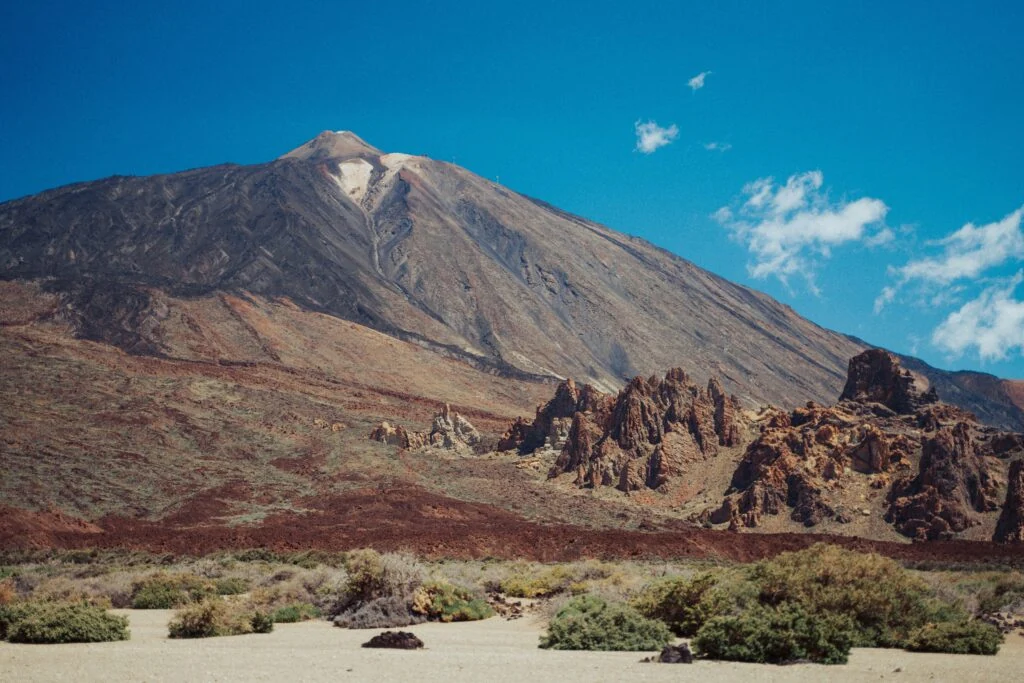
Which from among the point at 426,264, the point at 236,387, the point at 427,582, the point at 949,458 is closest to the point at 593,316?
the point at 426,264

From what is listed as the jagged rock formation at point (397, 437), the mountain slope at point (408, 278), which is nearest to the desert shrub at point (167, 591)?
the jagged rock formation at point (397, 437)

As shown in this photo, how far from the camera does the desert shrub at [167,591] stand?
20562 millimetres

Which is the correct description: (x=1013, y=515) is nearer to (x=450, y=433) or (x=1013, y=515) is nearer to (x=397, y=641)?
(x=397, y=641)

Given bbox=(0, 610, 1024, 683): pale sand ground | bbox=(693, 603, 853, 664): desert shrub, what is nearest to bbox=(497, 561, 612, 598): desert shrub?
bbox=(0, 610, 1024, 683): pale sand ground

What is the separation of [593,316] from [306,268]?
5168cm

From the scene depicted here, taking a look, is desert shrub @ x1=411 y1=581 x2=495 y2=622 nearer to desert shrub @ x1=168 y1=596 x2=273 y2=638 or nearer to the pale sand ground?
desert shrub @ x1=168 y1=596 x2=273 y2=638

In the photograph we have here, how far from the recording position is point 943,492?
140 ft

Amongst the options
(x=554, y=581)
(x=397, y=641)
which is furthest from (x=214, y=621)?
(x=554, y=581)

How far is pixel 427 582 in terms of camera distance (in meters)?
18.7

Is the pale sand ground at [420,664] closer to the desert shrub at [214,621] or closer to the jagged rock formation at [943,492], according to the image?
the desert shrub at [214,621]

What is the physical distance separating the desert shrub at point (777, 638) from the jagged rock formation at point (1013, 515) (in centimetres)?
2975

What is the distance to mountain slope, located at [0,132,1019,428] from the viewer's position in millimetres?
141500

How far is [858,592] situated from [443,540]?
2557 centimetres

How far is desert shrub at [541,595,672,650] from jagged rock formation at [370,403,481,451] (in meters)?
57.4
